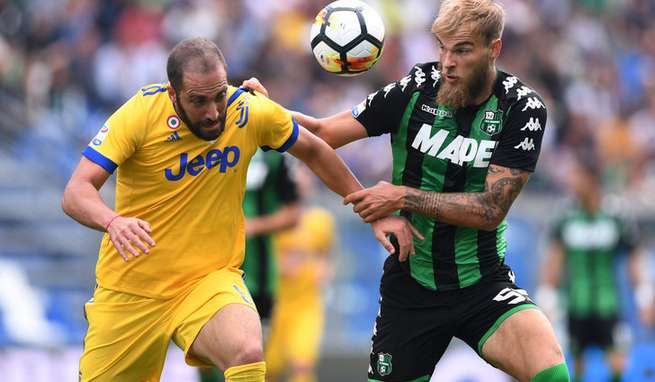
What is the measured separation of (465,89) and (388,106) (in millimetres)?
491

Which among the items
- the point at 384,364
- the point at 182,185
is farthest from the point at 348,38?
the point at 384,364

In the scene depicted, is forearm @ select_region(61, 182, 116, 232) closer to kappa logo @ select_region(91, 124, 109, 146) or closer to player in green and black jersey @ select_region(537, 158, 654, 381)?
kappa logo @ select_region(91, 124, 109, 146)

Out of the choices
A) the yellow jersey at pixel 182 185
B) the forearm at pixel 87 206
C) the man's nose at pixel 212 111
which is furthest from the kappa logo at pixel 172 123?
the forearm at pixel 87 206

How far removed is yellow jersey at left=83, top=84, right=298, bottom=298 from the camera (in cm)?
684

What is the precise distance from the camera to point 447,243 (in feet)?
23.4

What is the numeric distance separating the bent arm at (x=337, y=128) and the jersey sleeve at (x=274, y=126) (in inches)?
13.1

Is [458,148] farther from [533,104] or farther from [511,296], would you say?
[511,296]

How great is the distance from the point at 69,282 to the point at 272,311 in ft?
11.5

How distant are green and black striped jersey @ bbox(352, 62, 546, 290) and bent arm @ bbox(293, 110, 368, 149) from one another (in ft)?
0.21

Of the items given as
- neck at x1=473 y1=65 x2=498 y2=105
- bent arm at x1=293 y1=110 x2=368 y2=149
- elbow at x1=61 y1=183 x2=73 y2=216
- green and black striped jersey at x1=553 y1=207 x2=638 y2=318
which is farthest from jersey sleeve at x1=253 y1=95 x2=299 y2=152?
green and black striped jersey at x1=553 y1=207 x2=638 y2=318

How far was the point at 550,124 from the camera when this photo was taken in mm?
16656

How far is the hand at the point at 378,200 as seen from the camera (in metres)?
6.95

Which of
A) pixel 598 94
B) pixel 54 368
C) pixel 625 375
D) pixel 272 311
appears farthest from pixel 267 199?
pixel 598 94

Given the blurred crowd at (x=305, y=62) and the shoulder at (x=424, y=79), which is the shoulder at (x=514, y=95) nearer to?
the shoulder at (x=424, y=79)
